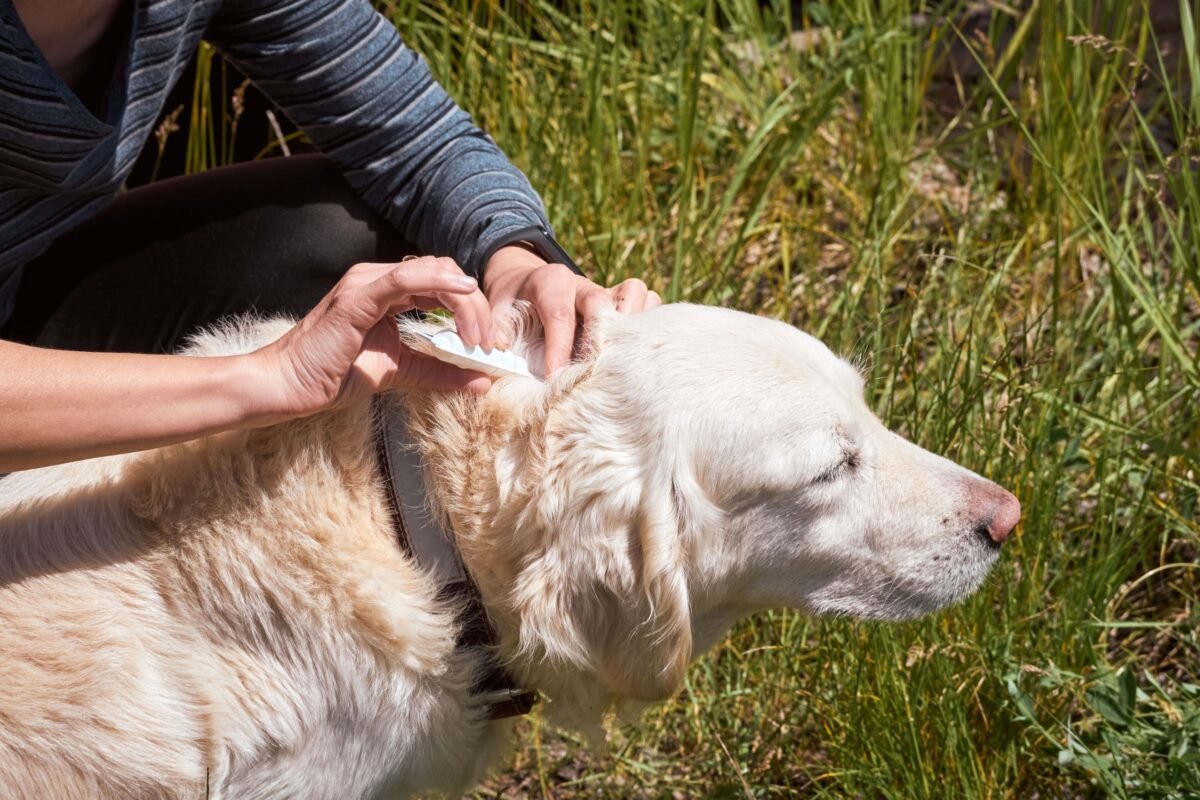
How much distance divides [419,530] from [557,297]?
0.47m

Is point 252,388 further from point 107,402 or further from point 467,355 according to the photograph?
point 467,355

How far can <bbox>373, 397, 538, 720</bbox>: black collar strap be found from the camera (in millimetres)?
1814

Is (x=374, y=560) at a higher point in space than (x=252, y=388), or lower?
lower

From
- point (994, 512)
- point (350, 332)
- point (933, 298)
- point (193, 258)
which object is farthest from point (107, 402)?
point (933, 298)

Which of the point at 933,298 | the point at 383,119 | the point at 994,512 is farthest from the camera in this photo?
the point at 933,298

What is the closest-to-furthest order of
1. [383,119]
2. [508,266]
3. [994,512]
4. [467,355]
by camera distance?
[467,355], [994,512], [508,266], [383,119]

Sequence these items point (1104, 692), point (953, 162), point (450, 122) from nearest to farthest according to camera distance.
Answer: point (1104, 692)
point (450, 122)
point (953, 162)

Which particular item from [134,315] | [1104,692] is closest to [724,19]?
[134,315]

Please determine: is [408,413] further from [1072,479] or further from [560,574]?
[1072,479]

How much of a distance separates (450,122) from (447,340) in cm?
96

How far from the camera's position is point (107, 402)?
5.32 feet

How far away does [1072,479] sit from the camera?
2.78 metres

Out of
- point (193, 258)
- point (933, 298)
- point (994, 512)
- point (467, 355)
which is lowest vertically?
point (933, 298)

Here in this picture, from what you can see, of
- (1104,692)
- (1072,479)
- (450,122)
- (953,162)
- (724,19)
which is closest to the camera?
(1104,692)
